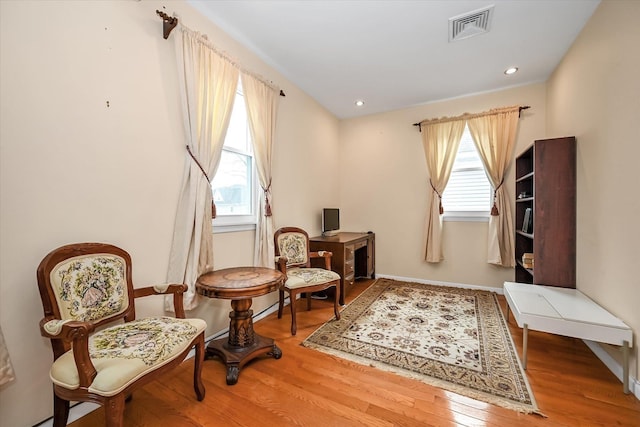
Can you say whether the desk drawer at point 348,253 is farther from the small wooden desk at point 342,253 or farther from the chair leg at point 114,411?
the chair leg at point 114,411

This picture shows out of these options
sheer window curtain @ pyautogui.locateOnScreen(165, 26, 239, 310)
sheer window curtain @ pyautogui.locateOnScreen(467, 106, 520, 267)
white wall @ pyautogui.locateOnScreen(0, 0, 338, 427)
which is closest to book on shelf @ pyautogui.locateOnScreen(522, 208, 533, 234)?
sheer window curtain @ pyautogui.locateOnScreen(467, 106, 520, 267)

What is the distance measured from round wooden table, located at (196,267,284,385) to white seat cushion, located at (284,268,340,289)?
40 centimetres

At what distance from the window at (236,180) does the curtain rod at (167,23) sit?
2.32 ft

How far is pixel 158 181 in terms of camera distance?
5.98 feet

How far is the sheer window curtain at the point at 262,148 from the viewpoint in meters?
2.56

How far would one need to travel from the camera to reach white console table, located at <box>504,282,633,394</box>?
1.61m

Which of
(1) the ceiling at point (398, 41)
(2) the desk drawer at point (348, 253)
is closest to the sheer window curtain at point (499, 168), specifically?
(1) the ceiling at point (398, 41)

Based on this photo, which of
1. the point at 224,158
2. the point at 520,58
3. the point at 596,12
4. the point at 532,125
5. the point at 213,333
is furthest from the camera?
the point at 532,125

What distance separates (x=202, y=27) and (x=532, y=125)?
3.92 metres

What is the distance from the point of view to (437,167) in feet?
12.5

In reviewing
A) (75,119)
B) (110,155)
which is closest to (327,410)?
(110,155)

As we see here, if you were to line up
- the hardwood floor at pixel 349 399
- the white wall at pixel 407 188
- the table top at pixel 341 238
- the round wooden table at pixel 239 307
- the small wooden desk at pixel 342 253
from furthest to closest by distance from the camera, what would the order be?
the white wall at pixel 407 188, the table top at pixel 341 238, the small wooden desk at pixel 342 253, the round wooden table at pixel 239 307, the hardwood floor at pixel 349 399

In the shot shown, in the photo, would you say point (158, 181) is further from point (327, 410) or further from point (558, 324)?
point (558, 324)

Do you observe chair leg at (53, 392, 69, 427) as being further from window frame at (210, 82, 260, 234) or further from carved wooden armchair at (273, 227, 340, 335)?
carved wooden armchair at (273, 227, 340, 335)
